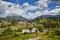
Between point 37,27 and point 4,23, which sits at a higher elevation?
point 4,23

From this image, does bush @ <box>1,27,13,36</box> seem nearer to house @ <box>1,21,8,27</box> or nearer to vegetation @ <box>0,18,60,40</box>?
vegetation @ <box>0,18,60,40</box>

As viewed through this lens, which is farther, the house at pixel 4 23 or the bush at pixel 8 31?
the house at pixel 4 23

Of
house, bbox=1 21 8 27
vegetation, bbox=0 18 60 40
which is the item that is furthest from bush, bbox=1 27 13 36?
house, bbox=1 21 8 27

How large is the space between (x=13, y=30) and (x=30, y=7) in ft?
2.85

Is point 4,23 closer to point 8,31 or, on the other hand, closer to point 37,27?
point 8,31

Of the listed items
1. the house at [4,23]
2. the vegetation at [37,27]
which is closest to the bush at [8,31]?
the vegetation at [37,27]

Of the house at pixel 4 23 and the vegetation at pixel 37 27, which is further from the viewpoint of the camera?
the house at pixel 4 23

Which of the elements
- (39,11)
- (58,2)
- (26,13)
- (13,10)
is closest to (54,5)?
(58,2)

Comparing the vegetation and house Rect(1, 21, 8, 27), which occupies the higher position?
house Rect(1, 21, 8, 27)

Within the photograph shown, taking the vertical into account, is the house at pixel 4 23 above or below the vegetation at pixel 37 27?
above

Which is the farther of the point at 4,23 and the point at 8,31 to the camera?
the point at 4,23

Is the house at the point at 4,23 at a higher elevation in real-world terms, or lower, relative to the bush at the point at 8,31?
higher

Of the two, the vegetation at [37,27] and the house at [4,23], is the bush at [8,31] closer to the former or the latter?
the vegetation at [37,27]

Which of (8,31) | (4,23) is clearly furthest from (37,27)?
(4,23)
